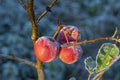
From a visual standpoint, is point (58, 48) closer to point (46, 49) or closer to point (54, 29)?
point (46, 49)

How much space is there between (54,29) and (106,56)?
256 cm

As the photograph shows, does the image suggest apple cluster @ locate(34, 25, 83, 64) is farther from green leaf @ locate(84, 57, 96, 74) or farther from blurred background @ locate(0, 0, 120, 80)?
blurred background @ locate(0, 0, 120, 80)

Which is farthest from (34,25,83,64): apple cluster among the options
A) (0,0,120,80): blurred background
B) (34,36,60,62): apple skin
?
(0,0,120,80): blurred background

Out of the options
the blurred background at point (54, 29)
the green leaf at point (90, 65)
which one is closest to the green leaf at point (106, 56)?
the green leaf at point (90, 65)

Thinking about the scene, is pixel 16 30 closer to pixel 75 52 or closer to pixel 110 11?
pixel 110 11

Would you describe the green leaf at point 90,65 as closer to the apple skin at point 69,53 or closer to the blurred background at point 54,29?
the apple skin at point 69,53

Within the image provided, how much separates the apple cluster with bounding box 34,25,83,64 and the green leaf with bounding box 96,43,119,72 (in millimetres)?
51

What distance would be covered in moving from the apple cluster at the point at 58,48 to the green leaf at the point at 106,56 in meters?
0.05

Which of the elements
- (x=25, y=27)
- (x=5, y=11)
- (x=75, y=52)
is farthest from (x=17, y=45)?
(x=75, y=52)

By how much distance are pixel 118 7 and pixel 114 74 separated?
78cm

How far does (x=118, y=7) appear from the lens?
3.75 meters

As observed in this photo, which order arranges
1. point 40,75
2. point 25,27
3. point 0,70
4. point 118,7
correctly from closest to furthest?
point 40,75 → point 0,70 → point 25,27 → point 118,7

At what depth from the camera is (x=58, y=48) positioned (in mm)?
696

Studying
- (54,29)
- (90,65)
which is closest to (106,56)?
(90,65)
